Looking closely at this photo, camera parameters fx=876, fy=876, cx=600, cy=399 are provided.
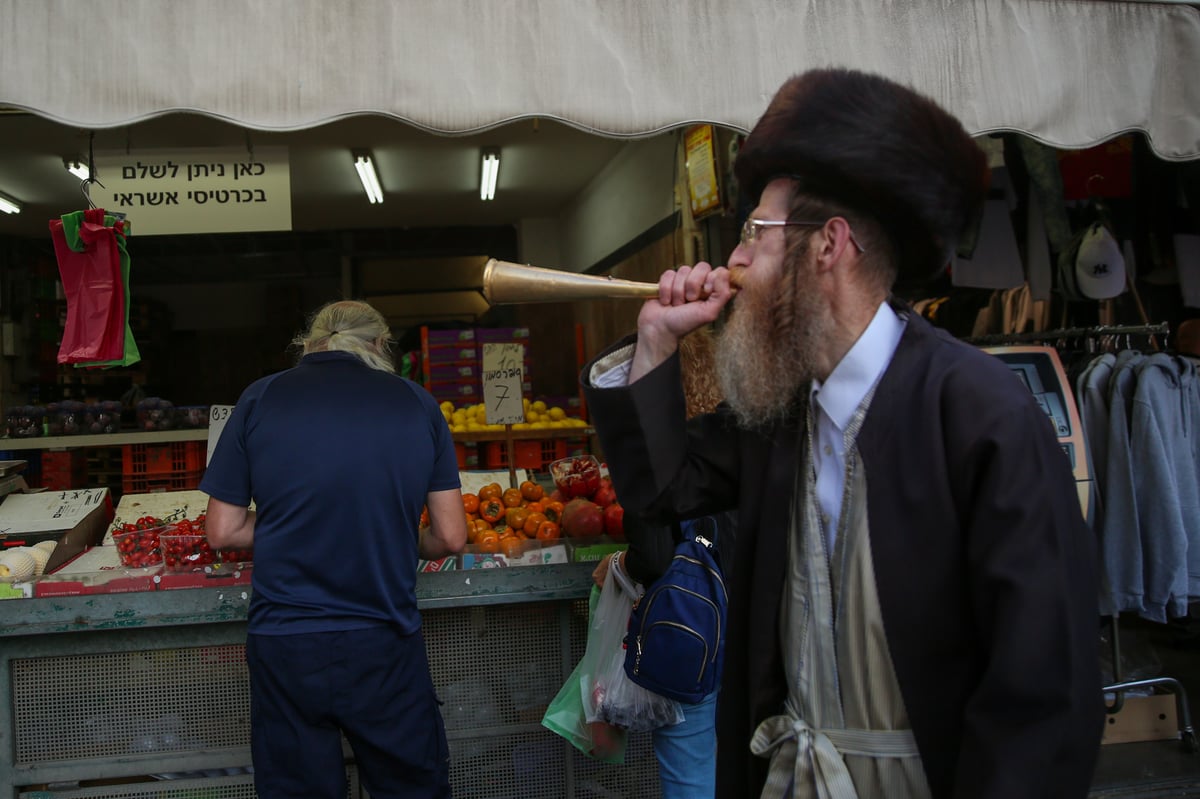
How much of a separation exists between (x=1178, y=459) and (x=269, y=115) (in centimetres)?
384

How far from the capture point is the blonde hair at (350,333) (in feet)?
9.22

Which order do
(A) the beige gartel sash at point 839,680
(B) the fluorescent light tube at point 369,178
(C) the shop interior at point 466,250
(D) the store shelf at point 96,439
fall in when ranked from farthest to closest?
1. (B) the fluorescent light tube at point 369,178
2. (D) the store shelf at point 96,439
3. (C) the shop interior at point 466,250
4. (A) the beige gartel sash at point 839,680

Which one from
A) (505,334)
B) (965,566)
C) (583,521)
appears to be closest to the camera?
(965,566)

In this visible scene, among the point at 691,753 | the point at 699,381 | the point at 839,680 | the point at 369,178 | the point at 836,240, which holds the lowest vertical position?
the point at 691,753

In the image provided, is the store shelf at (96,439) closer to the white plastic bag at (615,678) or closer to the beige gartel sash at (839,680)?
the white plastic bag at (615,678)

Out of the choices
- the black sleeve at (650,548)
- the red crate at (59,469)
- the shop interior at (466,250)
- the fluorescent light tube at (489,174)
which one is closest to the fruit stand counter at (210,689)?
the shop interior at (466,250)

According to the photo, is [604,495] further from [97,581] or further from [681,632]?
[97,581]

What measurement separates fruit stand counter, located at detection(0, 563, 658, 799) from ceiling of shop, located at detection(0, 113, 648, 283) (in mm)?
3092

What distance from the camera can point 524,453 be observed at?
289 inches

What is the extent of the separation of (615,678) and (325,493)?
3.51 feet

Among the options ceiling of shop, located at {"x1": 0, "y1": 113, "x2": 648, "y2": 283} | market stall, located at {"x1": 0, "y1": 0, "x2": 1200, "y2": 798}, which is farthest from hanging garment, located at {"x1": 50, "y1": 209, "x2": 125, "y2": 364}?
ceiling of shop, located at {"x1": 0, "y1": 113, "x2": 648, "y2": 283}

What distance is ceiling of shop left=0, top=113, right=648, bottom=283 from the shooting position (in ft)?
23.4

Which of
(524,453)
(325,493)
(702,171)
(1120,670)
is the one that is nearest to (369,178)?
(524,453)

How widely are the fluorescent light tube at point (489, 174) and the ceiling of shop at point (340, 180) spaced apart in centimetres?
10
